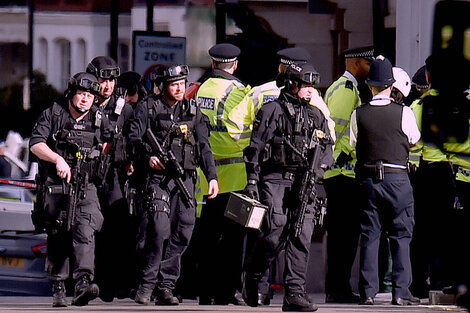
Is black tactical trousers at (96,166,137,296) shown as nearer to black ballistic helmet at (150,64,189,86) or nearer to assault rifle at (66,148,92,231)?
assault rifle at (66,148,92,231)

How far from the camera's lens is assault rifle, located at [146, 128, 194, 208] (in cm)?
1184

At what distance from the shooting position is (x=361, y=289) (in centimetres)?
1232

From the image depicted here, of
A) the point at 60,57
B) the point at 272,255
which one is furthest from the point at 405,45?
the point at 60,57

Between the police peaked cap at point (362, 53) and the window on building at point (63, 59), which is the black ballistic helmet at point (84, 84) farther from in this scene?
the window on building at point (63, 59)

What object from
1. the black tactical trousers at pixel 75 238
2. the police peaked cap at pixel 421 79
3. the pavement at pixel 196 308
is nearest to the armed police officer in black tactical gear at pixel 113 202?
the pavement at pixel 196 308

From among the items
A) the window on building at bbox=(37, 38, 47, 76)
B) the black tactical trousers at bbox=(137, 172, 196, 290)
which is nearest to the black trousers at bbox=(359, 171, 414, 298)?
the black tactical trousers at bbox=(137, 172, 196, 290)

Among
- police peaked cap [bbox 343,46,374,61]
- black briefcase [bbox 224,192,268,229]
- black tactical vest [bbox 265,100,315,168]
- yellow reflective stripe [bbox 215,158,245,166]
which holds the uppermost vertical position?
police peaked cap [bbox 343,46,374,61]

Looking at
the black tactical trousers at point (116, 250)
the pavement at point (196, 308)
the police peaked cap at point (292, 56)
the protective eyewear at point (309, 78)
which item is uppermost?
the police peaked cap at point (292, 56)

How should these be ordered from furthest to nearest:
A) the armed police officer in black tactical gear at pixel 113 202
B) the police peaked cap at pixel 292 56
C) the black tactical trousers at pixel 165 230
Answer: the armed police officer in black tactical gear at pixel 113 202 < the police peaked cap at pixel 292 56 < the black tactical trousers at pixel 165 230

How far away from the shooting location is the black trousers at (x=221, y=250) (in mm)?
12609

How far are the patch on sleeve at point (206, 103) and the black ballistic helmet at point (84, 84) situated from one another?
1.07 metres

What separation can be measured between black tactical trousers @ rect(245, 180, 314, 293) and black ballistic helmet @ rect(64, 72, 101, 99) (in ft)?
4.69

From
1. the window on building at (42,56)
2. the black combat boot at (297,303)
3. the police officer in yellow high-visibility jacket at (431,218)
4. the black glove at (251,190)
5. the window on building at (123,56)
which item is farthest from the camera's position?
the window on building at (42,56)

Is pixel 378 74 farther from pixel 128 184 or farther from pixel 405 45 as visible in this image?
pixel 405 45
